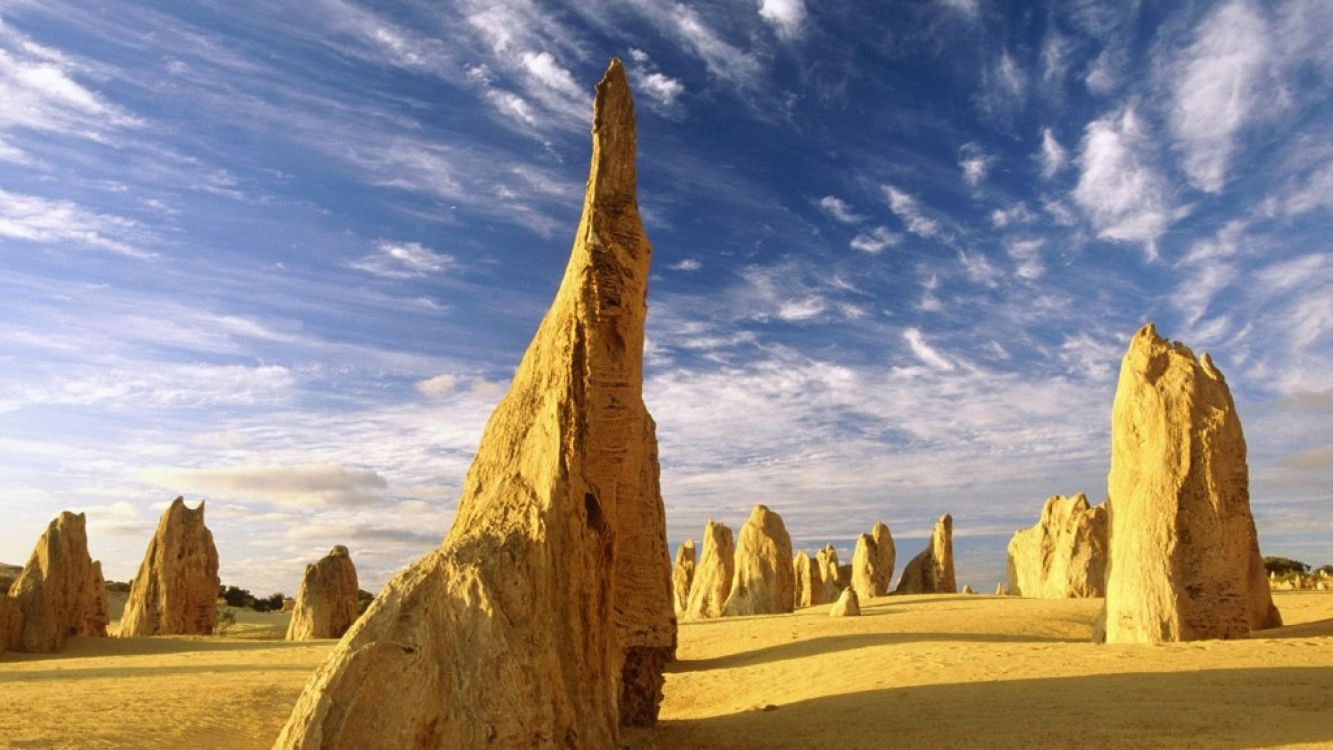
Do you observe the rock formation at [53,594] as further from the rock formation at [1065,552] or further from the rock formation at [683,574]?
the rock formation at [1065,552]

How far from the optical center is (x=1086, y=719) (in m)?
12.1

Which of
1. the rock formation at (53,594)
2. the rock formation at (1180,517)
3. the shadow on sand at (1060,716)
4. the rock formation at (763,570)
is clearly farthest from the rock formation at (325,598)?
the rock formation at (1180,517)

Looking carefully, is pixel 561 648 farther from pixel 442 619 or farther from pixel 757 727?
pixel 757 727

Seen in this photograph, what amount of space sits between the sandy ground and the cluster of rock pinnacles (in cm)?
139

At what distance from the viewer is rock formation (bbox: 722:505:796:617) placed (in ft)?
121

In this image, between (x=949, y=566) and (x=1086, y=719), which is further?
(x=949, y=566)

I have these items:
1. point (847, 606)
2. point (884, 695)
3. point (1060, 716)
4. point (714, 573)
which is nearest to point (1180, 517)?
point (1060, 716)

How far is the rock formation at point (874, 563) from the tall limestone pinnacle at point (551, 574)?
32.0m

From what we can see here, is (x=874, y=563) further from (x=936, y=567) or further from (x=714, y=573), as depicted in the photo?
(x=714, y=573)

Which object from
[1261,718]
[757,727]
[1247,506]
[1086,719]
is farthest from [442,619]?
[1247,506]

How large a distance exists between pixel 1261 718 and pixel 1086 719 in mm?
2061

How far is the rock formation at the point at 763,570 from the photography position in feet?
121

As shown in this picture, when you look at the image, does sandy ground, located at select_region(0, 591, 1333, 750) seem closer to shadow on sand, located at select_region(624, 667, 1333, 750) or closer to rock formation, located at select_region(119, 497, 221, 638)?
shadow on sand, located at select_region(624, 667, 1333, 750)

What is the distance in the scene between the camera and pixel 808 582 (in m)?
46.3
